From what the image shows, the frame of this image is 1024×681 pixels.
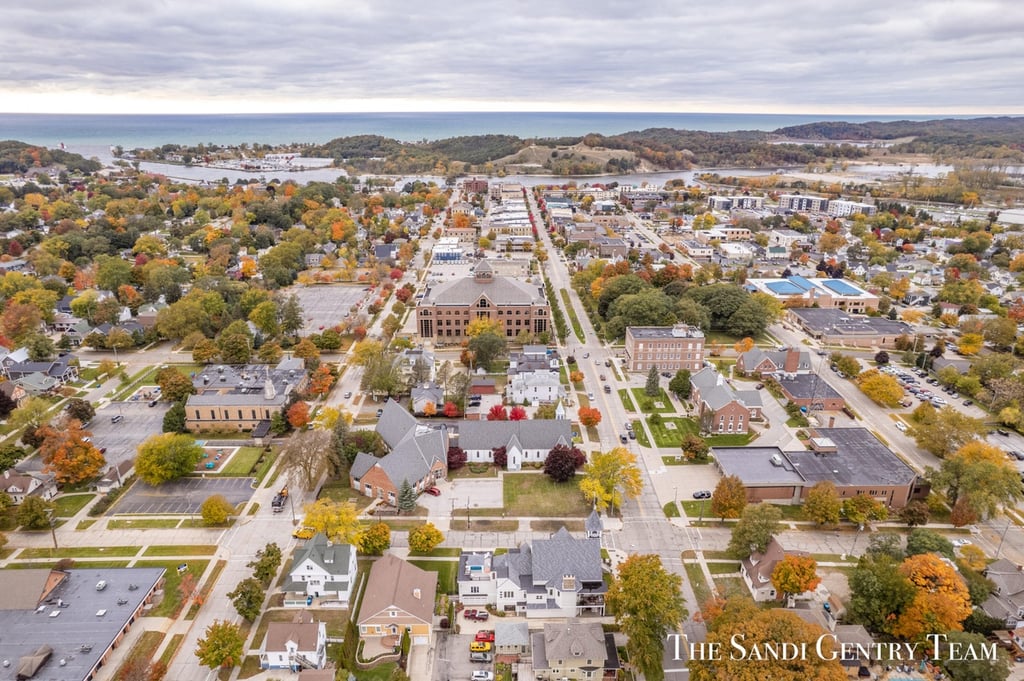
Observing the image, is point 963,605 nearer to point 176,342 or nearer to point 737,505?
point 737,505

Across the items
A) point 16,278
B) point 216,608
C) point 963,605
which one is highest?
point 16,278

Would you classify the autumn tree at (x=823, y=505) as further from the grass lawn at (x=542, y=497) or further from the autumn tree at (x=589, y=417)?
the autumn tree at (x=589, y=417)

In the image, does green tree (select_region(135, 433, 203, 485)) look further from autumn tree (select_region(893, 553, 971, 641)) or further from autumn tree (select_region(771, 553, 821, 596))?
autumn tree (select_region(893, 553, 971, 641))

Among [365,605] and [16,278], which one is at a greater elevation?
[16,278]

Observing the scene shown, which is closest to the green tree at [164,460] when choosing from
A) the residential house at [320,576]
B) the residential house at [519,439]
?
the residential house at [320,576]

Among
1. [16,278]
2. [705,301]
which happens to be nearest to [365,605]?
[705,301]

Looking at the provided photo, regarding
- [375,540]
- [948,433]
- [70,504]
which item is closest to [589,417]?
[375,540]

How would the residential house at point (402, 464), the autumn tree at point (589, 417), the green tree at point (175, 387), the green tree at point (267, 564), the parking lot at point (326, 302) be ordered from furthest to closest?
1. the parking lot at point (326, 302)
2. the green tree at point (175, 387)
3. the autumn tree at point (589, 417)
4. the residential house at point (402, 464)
5. the green tree at point (267, 564)
